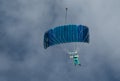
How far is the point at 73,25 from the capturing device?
233 ft

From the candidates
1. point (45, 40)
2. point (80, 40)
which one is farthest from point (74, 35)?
point (45, 40)

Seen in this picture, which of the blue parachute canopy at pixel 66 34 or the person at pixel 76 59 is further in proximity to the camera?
the blue parachute canopy at pixel 66 34

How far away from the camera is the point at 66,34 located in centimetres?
7156

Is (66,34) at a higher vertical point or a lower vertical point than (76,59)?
higher

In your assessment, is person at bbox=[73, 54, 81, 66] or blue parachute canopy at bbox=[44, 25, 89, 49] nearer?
person at bbox=[73, 54, 81, 66]

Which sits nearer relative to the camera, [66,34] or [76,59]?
[76,59]

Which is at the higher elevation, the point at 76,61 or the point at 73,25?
the point at 73,25

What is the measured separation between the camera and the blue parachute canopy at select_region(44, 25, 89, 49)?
71175mm

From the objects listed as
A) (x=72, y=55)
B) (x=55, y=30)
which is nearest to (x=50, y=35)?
(x=55, y=30)

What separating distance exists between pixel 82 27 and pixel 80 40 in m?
2.84

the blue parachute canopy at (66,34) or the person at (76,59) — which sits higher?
the blue parachute canopy at (66,34)

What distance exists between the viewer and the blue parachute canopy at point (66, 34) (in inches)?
2802

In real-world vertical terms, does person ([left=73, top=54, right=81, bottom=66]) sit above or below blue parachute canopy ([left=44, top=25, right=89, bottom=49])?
below

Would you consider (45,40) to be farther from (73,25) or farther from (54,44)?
(73,25)
